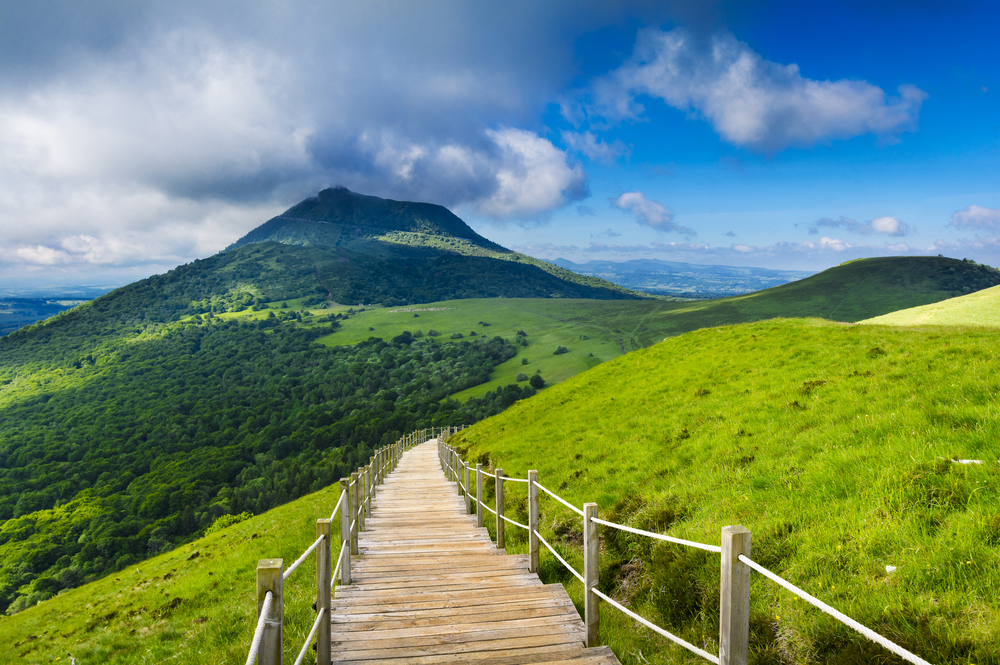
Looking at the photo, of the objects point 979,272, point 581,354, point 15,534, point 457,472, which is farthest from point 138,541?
point 979,272

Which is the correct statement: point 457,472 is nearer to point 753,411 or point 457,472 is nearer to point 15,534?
point 753,411

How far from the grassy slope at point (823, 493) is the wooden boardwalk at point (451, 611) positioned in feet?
2.42

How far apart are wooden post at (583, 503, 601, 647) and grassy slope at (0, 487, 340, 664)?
133 inches

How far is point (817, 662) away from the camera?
3.98 metres

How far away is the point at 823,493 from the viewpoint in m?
6.36

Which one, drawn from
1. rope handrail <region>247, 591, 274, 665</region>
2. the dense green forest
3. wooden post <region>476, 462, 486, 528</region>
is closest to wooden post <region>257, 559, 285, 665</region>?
rope handrail <region>247, 591, 274, 665</region>

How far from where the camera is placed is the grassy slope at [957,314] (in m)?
20.5

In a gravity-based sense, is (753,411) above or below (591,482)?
above

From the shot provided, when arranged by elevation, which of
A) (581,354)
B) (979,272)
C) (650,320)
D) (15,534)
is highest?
(979,272)

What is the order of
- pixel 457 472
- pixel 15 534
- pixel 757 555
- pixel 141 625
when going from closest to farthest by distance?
pixel 757 555, pixel 141 625, pixel 457 472, pixel 15 534

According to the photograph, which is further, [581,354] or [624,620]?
[581,354]

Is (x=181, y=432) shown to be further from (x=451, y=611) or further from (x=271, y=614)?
(x=271, y=614)

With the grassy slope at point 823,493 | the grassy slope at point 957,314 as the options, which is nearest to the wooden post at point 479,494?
the grassy slope at point 823,493

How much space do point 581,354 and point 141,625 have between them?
132830 millimetres
